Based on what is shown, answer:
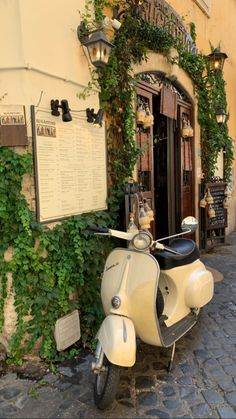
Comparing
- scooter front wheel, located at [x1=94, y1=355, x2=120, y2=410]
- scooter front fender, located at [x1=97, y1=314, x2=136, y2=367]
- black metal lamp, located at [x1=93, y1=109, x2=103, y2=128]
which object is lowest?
scooter front wheel, located at [x1=94, y1=355, x2=120, y2=410]

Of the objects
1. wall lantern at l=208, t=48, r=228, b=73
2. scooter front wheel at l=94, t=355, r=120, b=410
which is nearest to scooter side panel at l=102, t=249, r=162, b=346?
scooter front wheel at l=94, t=355, r=120, b=410

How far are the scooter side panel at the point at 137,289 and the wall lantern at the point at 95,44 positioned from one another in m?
1.90

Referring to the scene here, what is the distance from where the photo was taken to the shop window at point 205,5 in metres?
6.89

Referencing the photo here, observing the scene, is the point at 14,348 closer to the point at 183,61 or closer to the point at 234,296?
the point at 234,296

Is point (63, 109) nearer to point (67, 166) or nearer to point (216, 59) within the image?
point (67, 166)

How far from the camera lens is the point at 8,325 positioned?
3.04m

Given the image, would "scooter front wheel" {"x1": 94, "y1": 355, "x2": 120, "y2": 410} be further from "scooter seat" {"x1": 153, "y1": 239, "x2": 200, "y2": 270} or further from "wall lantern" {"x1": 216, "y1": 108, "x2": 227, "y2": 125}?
"wall lantern" {"x1": 216, "y1": 108, "x2": 227, "y2": 125}

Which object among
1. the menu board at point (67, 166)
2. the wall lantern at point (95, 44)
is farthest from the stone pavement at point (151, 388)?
the wall lantern at point (95, 44)

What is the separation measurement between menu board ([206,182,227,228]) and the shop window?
3536 millimetres

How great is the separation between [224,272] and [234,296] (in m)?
1.05

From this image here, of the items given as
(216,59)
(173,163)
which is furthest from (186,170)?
(216,59)

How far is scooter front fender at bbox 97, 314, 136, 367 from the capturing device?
2277mm

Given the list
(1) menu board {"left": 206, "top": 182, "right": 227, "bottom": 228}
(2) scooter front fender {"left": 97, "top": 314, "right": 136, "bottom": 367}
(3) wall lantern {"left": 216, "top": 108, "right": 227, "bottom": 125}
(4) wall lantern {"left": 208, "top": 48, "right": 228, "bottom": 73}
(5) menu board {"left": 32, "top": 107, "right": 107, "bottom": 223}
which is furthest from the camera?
(3) wall lantern {"left": 216, "top": 108, "right": 227, "bottom": 125}

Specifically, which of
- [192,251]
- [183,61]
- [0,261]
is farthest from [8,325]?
[183,61]
